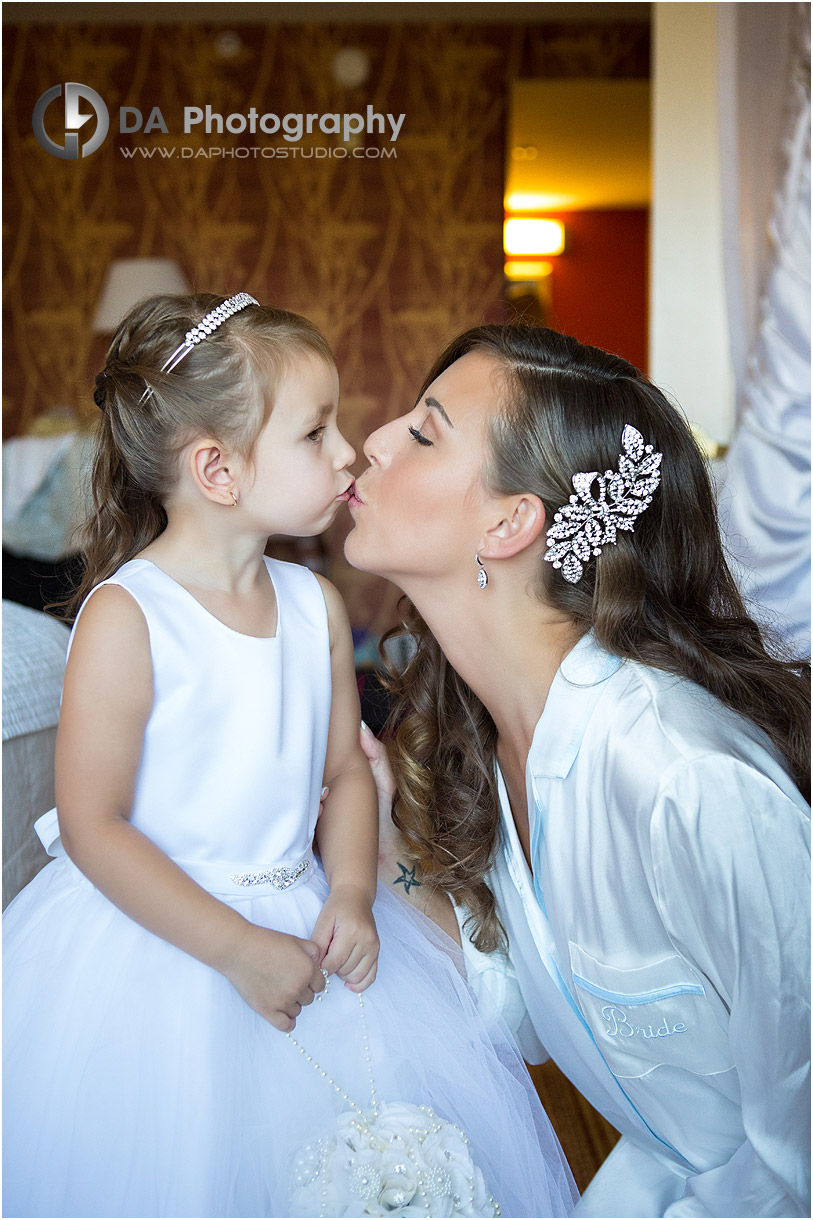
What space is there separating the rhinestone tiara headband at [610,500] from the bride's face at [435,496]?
0.11 metres

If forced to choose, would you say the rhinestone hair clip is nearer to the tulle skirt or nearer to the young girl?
the young girl

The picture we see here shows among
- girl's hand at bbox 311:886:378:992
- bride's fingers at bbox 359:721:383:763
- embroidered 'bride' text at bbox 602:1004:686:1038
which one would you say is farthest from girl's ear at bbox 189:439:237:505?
embroidered 'bride' text at bbox 602:1004:686:1038

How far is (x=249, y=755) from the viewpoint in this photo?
1238 millimetres

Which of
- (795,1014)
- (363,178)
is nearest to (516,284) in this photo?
(363,178)

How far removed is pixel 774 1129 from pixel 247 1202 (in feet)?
1.80

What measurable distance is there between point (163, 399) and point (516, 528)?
19.3 inches

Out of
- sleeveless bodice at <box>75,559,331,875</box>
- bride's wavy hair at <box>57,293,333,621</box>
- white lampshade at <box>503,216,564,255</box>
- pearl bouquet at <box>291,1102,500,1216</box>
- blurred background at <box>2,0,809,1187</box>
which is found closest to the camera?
pearl bouquet at <box>291,1102,500,1216</box>

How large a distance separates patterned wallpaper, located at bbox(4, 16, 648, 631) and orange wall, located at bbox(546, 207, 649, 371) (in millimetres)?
417

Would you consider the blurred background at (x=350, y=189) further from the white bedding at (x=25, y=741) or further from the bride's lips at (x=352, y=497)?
the bride's lips at (x=352, y=497)

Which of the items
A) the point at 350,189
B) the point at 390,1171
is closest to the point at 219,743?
the point at 390,1171

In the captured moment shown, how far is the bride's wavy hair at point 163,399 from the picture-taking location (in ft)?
4.26

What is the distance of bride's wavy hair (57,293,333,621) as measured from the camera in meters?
1.30

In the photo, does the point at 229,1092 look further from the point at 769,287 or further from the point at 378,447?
the point at 769,287

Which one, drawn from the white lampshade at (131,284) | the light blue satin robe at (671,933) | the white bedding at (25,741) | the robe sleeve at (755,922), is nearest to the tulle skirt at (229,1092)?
the light blue satin robe at (671,933)
